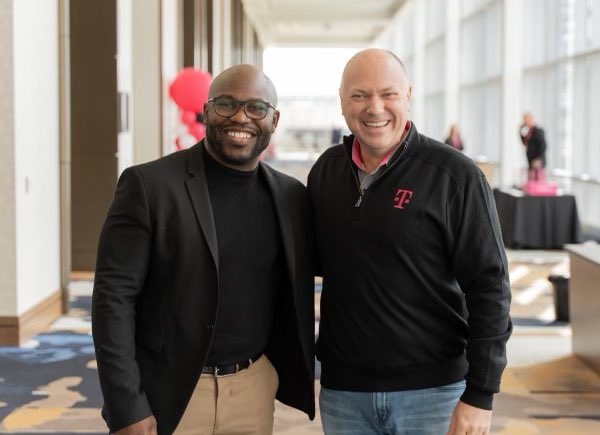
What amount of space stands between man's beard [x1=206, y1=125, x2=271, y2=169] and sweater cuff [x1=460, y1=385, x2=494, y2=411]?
0.77 meters

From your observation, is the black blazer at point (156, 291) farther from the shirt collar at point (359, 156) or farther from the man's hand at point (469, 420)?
the man's hand at point (469, 420)

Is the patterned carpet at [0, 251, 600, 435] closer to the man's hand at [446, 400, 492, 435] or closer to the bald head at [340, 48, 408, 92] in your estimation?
the man's hand at [446, 400, 492, 435]

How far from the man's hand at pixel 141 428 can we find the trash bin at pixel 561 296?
588cm

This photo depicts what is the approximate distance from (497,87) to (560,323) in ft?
43.2

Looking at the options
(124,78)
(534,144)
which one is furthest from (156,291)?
(534,144)

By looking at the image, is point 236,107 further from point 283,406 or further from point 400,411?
point 283,406

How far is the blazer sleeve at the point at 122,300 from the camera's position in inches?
82.4

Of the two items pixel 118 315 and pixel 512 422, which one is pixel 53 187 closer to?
pixel 512 422

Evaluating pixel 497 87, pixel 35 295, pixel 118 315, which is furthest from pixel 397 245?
pixel 497 87

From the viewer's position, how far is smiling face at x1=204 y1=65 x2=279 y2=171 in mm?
2168

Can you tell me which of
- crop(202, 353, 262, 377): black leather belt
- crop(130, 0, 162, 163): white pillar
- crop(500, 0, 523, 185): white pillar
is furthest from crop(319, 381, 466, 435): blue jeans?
crop(500, 0, 523, 185): white pillar

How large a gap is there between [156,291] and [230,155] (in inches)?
14.6

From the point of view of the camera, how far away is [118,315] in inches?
82.8

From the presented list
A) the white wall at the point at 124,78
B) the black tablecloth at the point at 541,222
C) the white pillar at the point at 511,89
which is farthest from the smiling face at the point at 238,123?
the white pillar at the point at 511,89
